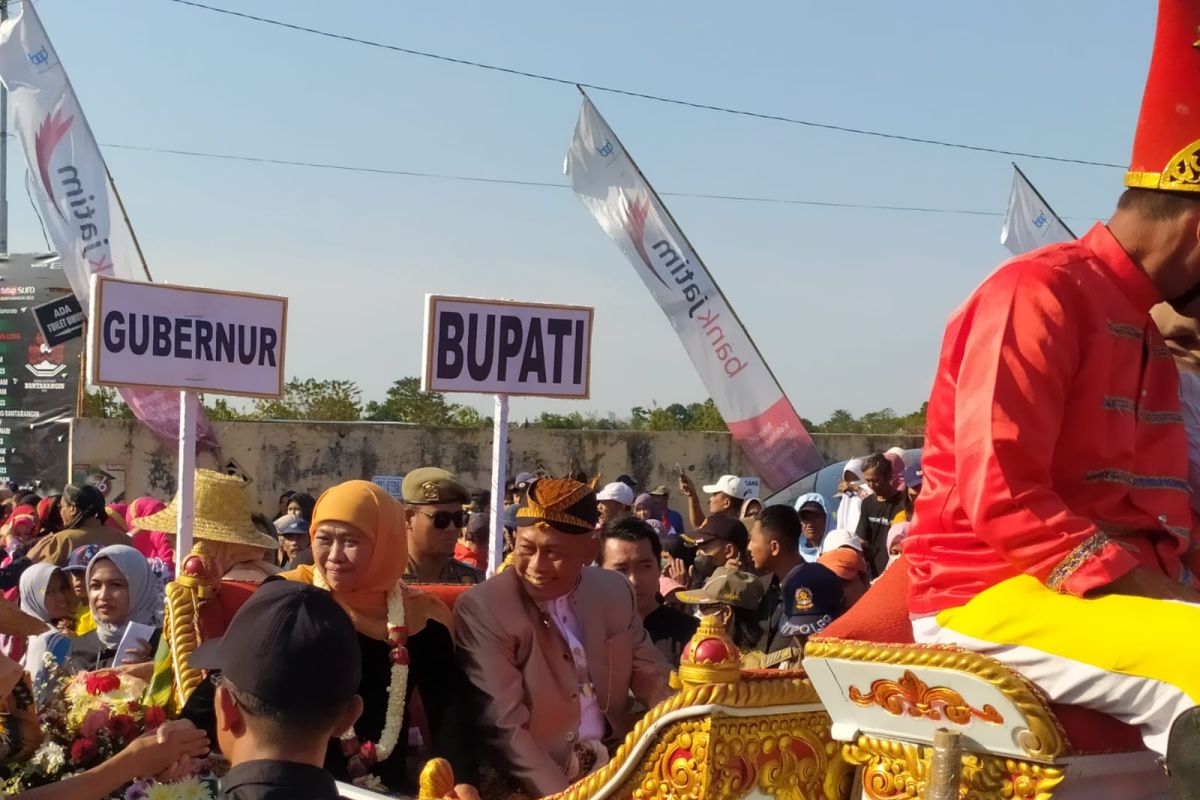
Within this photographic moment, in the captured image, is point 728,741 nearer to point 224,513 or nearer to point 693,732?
point 693,732

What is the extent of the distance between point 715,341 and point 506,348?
6.43 meters

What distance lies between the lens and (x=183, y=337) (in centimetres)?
790

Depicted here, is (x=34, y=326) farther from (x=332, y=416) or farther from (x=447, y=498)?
(x=447, y=498)

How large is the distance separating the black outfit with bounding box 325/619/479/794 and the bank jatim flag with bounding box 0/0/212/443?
35.6ft

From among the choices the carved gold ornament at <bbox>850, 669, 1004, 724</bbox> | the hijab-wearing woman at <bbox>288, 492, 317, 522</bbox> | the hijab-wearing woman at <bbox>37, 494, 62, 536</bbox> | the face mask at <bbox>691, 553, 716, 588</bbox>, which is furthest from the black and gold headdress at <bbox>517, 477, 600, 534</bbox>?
the hijab-wearing woman at <bbox>37, 494, 62, 536</bbox>

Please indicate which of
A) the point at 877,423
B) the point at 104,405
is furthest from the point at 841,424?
the point at 104,405

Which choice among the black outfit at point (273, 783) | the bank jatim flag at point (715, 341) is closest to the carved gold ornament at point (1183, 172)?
the black outfit at point (273, 783)

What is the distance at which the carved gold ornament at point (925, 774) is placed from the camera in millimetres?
2371

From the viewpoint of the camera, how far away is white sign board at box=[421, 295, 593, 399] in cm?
771

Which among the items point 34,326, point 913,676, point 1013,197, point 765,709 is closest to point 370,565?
point 765,709

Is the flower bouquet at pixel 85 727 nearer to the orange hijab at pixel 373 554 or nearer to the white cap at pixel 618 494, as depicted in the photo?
the orange hijab at pixel 373 554

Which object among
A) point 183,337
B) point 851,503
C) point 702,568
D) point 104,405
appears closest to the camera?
point 183,337

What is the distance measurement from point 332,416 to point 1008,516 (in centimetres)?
2561

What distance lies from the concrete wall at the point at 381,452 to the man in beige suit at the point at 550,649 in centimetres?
1254
